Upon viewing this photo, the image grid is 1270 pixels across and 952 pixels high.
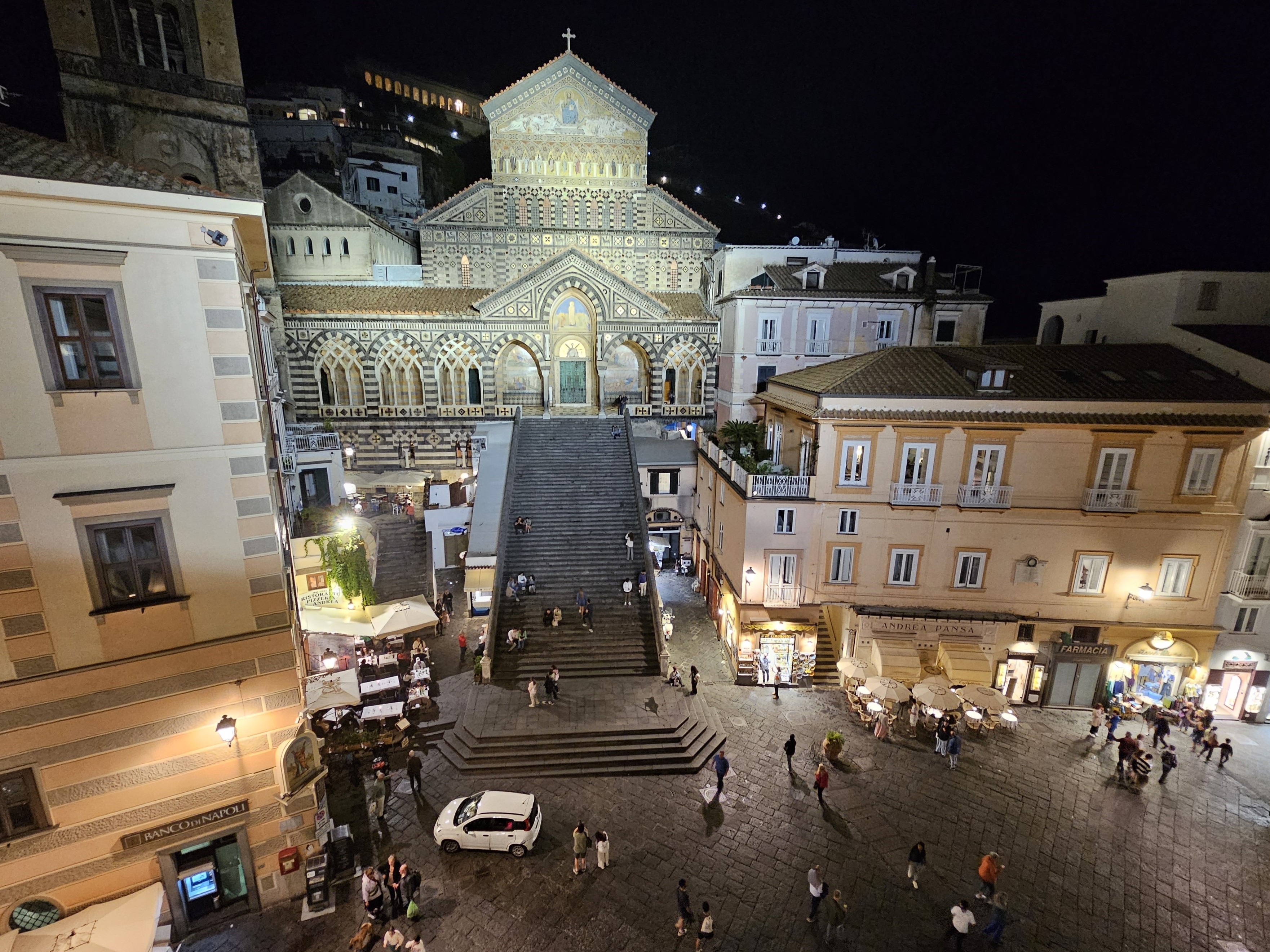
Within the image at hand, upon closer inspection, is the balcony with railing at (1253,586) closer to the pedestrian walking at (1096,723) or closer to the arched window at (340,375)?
the pedestrian walking at (1096,723)

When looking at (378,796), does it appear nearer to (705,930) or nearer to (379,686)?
(379,686)

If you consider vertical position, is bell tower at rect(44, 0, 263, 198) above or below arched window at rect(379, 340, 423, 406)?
above

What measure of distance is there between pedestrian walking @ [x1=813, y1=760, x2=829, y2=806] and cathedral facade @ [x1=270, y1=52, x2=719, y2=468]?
73.6 feet

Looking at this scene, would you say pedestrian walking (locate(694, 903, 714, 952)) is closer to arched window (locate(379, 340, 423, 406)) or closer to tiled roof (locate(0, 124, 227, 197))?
tiled roof (locate(0, 124, 227, 197))

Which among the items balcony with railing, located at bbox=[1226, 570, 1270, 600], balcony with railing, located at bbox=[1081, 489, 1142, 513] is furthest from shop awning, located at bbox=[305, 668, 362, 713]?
balcony with railing, located at bbox=[1226, 570, 1270, 600]

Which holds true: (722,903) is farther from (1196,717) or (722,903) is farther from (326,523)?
(326,523)

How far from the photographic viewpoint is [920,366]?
2050cm

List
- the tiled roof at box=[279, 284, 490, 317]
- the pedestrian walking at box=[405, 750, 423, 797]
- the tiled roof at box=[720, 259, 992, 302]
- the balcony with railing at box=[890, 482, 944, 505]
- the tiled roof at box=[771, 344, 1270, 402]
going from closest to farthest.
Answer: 1. the pedestrian walking at box=[405, 750, 423, 797]
2. the tiled roof at box=[771, 344, 1270, 402]
3. the balcony with railing at box=[890, 482, 944, 505]
4. the tiled roof at box=[720, 259, 992, 302]
5. the tiled roof at box=[279, 284, 490, 317]

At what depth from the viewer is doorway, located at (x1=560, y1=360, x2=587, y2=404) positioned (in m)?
34.8

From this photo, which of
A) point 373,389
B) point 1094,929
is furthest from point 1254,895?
point 373,389

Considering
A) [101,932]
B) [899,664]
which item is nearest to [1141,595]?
[899,664]

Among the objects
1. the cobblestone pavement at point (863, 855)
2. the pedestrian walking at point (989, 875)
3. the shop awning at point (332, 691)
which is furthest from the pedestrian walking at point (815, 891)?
the shop awning at point (332, 691)

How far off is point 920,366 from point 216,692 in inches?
874

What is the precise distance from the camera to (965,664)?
61.8ft
